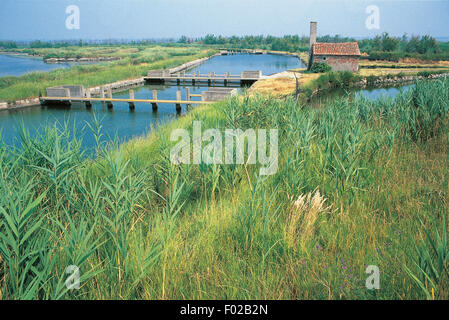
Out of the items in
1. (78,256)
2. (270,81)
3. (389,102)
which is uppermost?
(270,81)

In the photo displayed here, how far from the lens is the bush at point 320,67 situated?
26172 mm

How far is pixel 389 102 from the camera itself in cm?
642

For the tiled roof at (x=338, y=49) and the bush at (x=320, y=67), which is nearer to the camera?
the tiled roof at (x=338, y=49)

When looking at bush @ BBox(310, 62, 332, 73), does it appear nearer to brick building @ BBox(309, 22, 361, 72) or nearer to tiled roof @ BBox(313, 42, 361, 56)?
brick building @ BBox(309, 22, 361, 72)

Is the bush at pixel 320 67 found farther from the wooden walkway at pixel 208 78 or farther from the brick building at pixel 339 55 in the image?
the wooden walkway at pixel 208 78

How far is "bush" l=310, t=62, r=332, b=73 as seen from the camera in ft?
85.9

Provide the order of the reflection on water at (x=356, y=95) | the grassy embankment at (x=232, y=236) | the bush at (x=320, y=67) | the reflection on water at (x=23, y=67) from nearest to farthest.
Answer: the grassy embankment at (x=232, y=236)
the reflection on water at (x=356, y=95)
the bush at (x=320, y=67)
the reflection on water at (x=23, y=67)

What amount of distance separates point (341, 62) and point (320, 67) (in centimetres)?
194

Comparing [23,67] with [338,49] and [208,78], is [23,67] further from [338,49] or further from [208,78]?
[338,49]

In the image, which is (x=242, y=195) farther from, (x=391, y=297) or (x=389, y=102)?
(x=389, y=102)

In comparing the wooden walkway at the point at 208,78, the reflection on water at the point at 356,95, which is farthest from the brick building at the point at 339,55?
the wooden walkway at the point at 208,78

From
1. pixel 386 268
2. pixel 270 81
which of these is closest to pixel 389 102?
pixel 386 268

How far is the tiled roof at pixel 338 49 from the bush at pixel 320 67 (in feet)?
3.43
